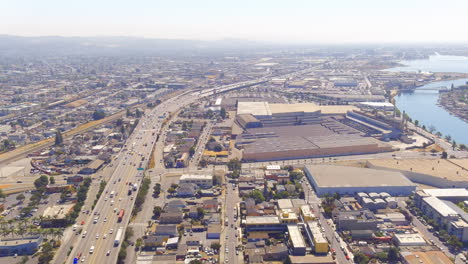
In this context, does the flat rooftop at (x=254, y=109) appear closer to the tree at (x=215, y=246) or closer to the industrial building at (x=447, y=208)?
the industrial building at (x=447, y=208)

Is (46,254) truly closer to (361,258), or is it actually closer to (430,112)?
(361,258)

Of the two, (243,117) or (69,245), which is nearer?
(69,245)

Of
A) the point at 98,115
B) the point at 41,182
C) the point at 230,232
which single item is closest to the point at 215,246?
the point at 230,232

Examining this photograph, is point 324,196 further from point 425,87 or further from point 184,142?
point 425,87

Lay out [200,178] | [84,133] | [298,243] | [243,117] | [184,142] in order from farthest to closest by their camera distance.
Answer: [243,117], [84,133], [184,142], [200,178], [298,243]

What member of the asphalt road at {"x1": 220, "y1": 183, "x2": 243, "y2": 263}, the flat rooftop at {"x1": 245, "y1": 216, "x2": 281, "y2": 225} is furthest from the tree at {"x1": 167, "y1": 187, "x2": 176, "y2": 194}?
the flat rooftop at {"x1": 245, "y1": 216, "x2": 281, "y2": 225}

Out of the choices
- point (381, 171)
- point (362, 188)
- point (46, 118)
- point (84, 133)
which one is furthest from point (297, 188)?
point (46, 118)

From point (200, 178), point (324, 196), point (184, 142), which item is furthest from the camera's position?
point (184, 142)
